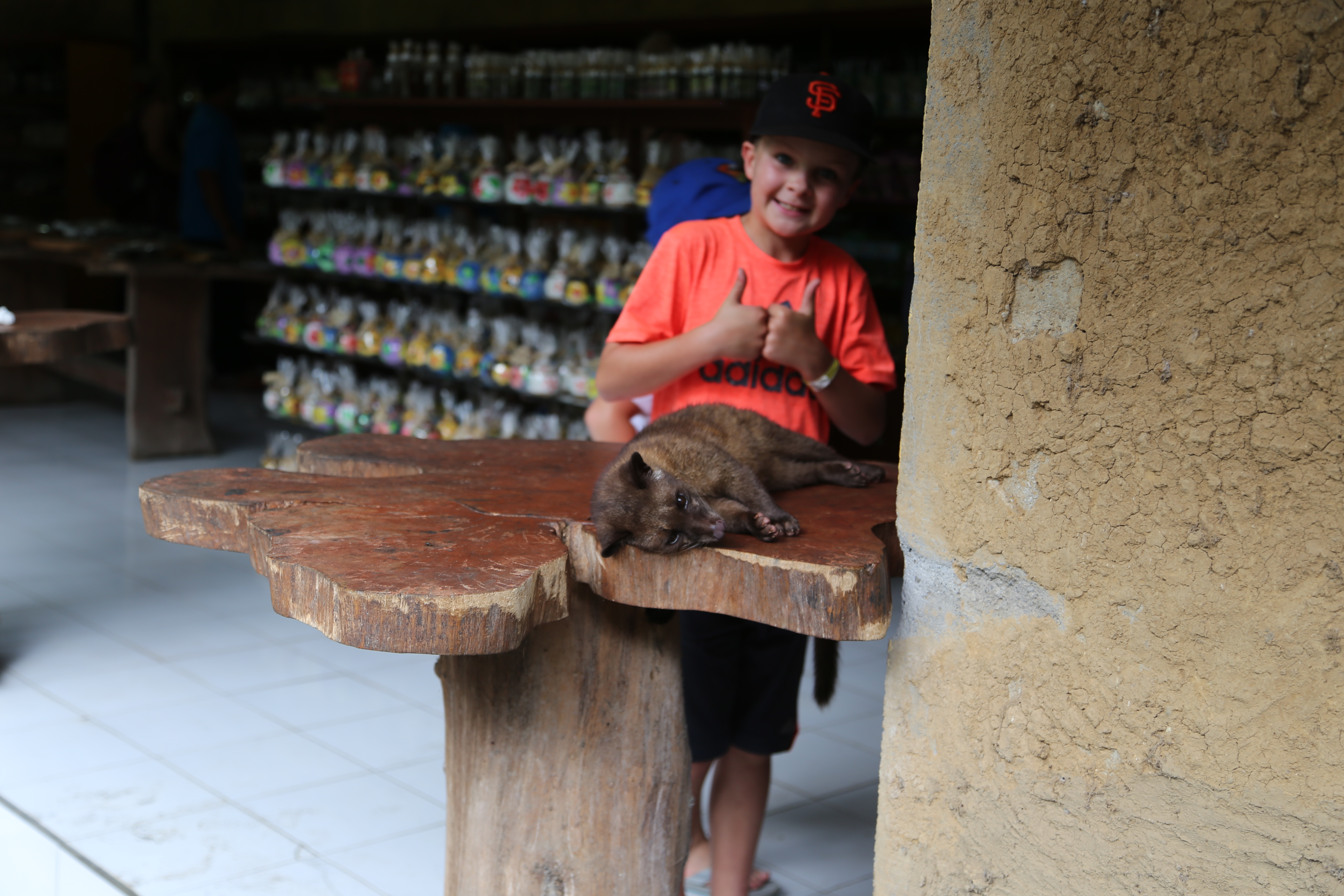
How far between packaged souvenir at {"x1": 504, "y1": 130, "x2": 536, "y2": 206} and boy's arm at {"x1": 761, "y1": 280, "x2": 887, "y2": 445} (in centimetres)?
322

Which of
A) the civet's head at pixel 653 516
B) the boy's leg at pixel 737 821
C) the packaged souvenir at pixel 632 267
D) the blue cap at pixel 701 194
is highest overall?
the blue cap at pixel 701 194

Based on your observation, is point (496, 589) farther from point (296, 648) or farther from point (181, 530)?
point (296, 648)

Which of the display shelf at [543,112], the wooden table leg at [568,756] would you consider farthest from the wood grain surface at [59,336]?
the wooden table leg at [568,756]

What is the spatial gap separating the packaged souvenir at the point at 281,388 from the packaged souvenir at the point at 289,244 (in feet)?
1.76

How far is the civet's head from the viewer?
1522 millimetres

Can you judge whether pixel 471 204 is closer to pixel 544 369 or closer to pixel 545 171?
pixel 545 171

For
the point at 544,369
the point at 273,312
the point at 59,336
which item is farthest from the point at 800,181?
the point at 273,312

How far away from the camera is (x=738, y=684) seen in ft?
7.20

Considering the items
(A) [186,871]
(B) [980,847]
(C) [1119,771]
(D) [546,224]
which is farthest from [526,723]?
(D) [546,224]

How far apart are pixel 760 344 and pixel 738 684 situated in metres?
0.67

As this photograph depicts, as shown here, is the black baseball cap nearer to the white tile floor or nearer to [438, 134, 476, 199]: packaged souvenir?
the white tile floor

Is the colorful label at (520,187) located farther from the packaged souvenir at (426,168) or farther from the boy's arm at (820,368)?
the boy's arm at (820,368)

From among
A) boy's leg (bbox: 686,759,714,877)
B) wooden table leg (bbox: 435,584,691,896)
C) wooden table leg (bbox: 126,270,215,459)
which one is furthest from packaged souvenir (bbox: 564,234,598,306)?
wooden table leg (bbox: 435,584,691,896)

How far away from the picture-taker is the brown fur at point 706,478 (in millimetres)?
1531
